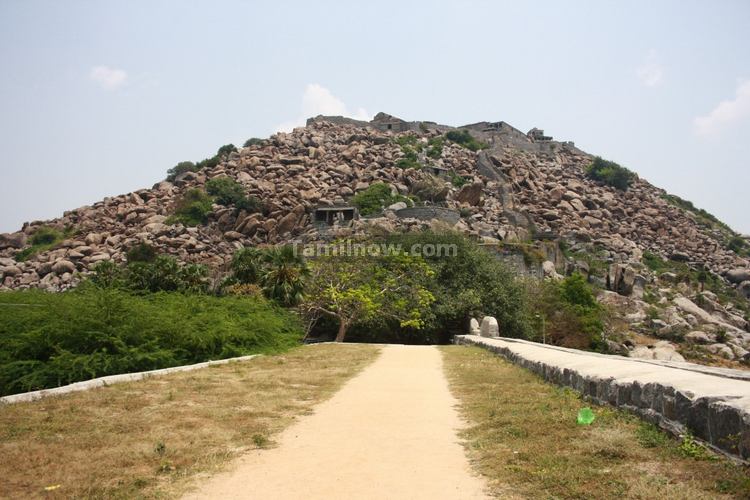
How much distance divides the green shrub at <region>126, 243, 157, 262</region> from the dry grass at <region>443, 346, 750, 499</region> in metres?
48.5

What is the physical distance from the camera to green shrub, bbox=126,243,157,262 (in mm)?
52438

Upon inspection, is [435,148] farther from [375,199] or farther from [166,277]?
[166,277]

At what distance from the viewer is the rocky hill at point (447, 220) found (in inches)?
2068

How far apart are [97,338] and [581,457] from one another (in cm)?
1142

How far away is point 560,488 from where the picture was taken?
190 inches

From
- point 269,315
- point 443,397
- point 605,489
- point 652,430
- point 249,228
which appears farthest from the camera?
point 249,228

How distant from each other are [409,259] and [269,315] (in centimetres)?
1286

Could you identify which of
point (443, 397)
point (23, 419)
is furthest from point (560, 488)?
point (23, 419)

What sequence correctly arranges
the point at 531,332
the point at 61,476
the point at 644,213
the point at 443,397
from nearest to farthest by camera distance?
the point at 61,476 → the point at 443,397 → the point at 531,332 → the point at 644,213

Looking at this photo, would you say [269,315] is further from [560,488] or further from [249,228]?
[249,228]

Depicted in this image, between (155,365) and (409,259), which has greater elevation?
(409,259)

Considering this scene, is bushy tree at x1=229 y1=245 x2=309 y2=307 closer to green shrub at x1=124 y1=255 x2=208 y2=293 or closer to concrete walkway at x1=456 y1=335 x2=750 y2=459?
green shrub at x1=124 y1=255 x2=208 y2=293

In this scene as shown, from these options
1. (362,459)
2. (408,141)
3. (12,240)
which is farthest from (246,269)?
(408,141)

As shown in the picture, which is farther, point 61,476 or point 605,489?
point 61,476
